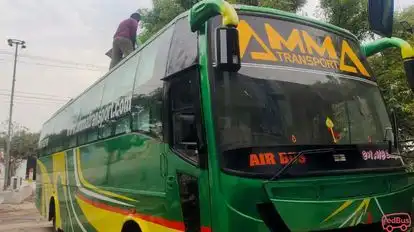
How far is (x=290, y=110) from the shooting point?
Answer: 377 centimetres

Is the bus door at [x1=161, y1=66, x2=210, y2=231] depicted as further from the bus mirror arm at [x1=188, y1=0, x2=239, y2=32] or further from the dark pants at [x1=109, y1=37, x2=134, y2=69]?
the dark pants at [x1=109, y1=37, x2=134, y2=69]

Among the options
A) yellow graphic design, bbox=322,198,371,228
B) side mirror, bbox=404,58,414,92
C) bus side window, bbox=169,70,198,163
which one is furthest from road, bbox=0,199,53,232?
side mirror, bbox=404,58,414,92

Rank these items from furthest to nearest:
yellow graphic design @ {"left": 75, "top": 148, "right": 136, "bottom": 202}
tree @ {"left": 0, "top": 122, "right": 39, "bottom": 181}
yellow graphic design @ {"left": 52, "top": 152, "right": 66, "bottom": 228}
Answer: tree @ {"left": 0, "top": 122, "right": 39, "bottom": 181} → yellow graphic design @ {"left": 52, "top": 152, "right": 66, "bottom": 228} → yellow graphic design @ {"left": 75, "top": 148, "right": 136, "bottom": 202}

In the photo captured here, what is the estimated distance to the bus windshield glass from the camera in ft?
11.6

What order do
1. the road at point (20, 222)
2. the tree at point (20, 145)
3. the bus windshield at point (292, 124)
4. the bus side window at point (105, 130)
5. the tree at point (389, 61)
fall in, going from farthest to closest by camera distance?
the tree at point (20, 145) < the road at point (20, 222) < the tree at point (389, 61) < the bus side window at point (105, 130) < the bus windshield at point (292, 124)

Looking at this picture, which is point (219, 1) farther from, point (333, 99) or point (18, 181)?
point (18, 181)

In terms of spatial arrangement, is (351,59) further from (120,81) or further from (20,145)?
(20,145)

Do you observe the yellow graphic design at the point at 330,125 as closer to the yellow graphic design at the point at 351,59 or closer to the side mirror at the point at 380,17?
the yellow graphic design at the point at 351,59

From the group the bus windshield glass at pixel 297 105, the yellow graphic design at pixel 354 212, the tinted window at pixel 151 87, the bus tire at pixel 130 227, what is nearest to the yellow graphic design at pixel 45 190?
the bus tire at pixel 130 227

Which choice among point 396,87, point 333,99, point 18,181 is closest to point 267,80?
point 333,99

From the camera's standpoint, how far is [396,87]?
9.03 metres

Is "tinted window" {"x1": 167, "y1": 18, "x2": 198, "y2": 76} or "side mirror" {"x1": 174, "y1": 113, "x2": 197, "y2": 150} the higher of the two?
"tinted window" {"x1": 167, "y1": 18, "x2": 198, "y2": 76}

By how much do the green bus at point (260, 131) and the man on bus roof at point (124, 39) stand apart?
3213 mm

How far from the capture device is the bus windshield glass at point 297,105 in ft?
11.6
